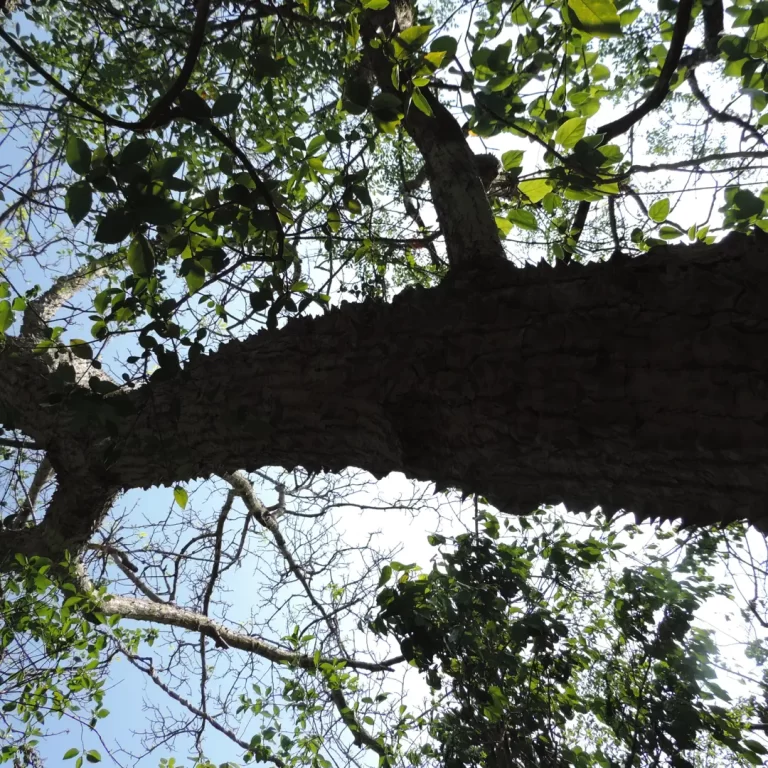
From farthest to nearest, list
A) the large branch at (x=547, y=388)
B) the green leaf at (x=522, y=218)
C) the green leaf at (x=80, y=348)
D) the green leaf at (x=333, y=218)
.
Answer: the green leaf at (x=333, y=218)
the green leaf at (x=522, y=218)
the green leaf at (x=80, y=348)
the large branch at (x=547, y=388)

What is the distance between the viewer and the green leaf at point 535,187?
5.44 feet

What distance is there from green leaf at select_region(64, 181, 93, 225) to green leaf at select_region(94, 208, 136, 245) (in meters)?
0.04

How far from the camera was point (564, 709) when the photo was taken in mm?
2020

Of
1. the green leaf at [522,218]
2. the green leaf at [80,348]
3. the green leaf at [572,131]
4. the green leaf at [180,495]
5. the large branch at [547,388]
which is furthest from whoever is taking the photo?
the green leaf at [522,218]

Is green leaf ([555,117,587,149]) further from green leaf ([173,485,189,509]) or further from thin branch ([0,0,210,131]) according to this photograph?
green leaf ([173,485,189,509])

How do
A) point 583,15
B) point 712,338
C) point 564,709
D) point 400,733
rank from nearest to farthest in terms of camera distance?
point 712,338 < point 583,15 < point 564,709 < point 400,733

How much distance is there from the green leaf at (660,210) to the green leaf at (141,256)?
1.68 metres

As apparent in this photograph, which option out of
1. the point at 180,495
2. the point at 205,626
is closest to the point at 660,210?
the point at 180,495

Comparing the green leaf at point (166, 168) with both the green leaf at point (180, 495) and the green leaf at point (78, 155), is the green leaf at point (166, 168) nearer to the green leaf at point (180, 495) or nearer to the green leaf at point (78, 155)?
the green leaf at point (78, 155)

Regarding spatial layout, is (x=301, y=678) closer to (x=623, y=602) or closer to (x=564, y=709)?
(x=564, y=709)

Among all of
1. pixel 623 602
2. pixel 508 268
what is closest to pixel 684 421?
pixel 508 268

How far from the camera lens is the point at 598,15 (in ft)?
3.38

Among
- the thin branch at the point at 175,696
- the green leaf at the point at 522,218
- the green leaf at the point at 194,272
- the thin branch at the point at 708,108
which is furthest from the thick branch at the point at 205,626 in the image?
the thin branch at the point at 708,108

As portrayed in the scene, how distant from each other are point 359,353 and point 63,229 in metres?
3.27
